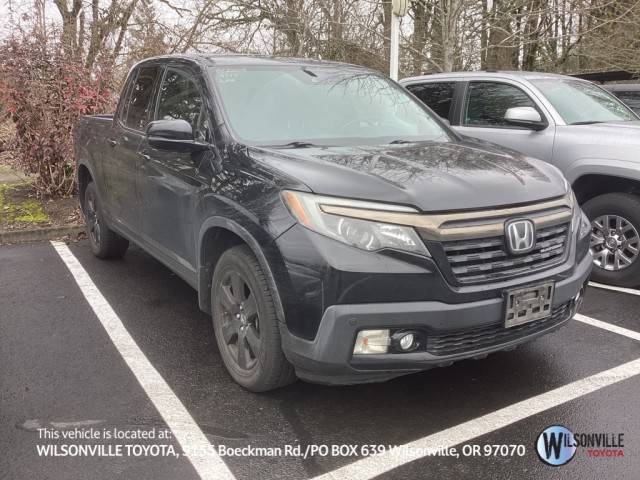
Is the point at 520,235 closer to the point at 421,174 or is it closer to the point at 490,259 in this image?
the point at 490,259

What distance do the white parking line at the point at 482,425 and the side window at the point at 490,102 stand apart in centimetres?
307

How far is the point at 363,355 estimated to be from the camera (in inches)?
103

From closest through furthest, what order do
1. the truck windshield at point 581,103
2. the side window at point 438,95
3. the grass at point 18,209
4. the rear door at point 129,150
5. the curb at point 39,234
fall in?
the rear door at point 129,150, the truck windshield at point 581,103, the side window at point 438,95, the curb at point 39,234, the grass at point 18,209

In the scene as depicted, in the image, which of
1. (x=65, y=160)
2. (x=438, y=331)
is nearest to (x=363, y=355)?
(x=438, y=331)

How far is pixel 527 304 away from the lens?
2.82 m

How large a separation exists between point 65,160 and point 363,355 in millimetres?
6663

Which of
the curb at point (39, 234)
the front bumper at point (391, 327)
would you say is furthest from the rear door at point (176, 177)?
the curb at point (39, 234)

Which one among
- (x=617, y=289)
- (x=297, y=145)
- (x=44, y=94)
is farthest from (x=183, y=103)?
(x=44, y=94)

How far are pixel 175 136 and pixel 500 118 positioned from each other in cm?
372

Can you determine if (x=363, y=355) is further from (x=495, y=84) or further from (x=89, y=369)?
(x=495, y=84)

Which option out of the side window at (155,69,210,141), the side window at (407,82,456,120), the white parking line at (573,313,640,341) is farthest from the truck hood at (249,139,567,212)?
the side window at (407,82,456,120)

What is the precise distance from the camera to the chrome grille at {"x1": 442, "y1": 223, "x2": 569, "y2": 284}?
2.68 metres

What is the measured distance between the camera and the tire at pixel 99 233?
5.69 m

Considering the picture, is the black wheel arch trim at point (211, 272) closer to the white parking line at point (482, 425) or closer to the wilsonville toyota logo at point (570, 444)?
the white parking line at point (482, 425)
